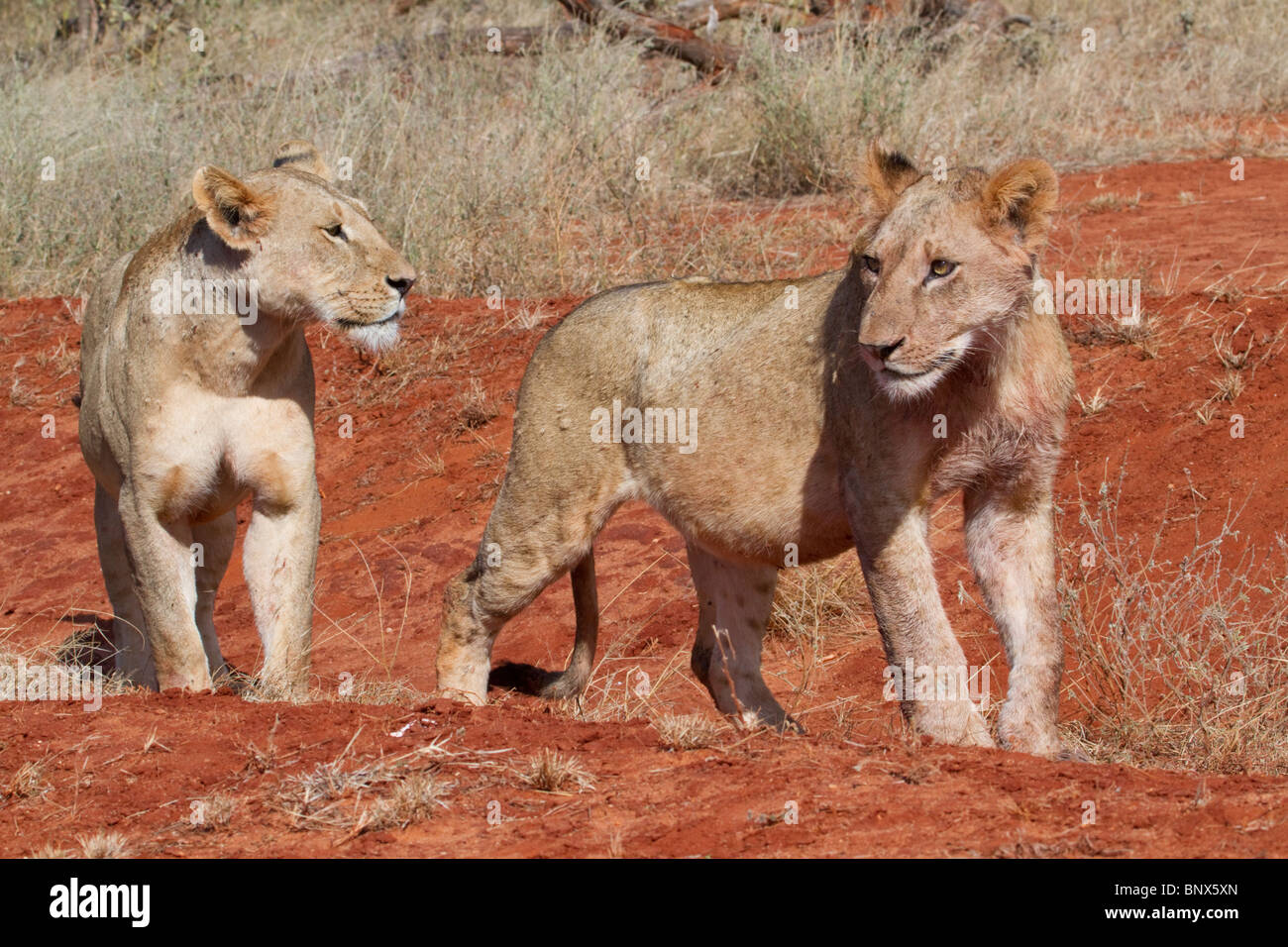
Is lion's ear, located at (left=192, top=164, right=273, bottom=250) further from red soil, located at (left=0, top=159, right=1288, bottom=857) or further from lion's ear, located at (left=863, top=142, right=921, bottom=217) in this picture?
lion's ear, located at (left=863, top=142, right=921, bottom=217)

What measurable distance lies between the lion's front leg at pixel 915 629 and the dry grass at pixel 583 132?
216 inches

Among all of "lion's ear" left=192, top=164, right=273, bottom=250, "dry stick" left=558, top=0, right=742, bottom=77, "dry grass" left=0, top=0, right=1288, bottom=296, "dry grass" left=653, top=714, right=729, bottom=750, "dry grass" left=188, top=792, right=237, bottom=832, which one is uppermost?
"dry stick" left=558, top=0, right=742, bottom=77

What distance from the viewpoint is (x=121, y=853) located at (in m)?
3.53

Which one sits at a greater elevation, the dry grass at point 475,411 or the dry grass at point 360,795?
the dry grass at point 475,411

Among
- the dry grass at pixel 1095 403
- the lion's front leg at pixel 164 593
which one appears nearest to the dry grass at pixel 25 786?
the lion's front leg at pixel 164 593

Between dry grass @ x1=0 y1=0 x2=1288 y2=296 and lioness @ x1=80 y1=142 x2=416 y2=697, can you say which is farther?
dry grass @ x1=0 y1=0 x2=1288 y2=296

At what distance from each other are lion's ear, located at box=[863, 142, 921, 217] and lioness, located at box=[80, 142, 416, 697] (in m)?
1.65

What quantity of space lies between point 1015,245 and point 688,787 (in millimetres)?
1818

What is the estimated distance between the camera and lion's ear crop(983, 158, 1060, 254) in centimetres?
425

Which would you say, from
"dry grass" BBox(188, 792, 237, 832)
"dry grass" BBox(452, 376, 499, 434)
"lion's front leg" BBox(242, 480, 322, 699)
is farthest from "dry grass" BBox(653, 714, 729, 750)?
"dry grass" BBox(452, 376, 499, 434)

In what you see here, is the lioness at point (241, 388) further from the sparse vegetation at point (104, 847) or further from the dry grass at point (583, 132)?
the dry grass at point (583, 132)

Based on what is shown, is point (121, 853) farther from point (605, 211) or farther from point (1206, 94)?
point (1206, 94)

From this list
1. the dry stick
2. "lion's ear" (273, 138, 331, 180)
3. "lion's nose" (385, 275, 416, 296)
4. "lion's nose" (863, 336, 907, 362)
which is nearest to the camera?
"lion's nose" (863, 336, 907, 362)

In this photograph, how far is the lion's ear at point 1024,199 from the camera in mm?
4250
